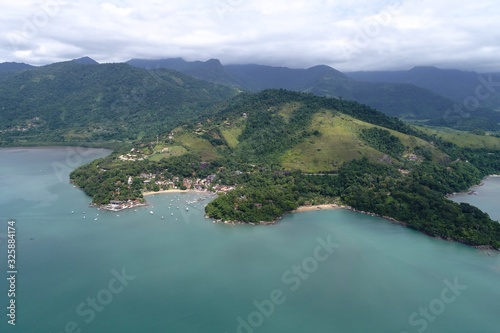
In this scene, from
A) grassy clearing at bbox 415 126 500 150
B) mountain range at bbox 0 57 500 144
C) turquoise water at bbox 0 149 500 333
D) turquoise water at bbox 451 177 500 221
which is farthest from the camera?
mountain range at bbox 0 57 500 144

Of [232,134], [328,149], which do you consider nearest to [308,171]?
[328,149]

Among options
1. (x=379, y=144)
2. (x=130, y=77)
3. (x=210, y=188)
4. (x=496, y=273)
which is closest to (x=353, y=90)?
(x=130, y=77)

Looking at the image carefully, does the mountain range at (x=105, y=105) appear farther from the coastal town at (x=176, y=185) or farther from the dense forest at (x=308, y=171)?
the coastal town at (x=176, y=185)

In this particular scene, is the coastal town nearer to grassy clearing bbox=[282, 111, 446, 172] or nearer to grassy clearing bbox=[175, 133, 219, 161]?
grassy clearing bbox=[175, 133, 219, 161]

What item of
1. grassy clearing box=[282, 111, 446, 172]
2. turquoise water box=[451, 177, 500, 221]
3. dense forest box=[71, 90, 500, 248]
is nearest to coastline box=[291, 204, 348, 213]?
dense forest box=[71, 90, 500, 248]

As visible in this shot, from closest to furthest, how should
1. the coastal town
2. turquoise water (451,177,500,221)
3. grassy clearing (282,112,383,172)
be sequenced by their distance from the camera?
turquoise water (451,177,500,221), the coastal town, grassy clearing (282,112,383,172)

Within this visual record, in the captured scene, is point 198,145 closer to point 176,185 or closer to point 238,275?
point 176,185

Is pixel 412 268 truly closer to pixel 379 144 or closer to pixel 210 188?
pixel 210 188
